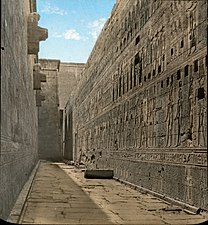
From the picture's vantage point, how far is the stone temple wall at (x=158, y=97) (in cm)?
577

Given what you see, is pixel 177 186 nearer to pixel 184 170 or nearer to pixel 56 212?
pixel 184 170

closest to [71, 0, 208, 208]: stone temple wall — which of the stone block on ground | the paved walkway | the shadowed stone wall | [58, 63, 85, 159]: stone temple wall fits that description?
the stone block on ground

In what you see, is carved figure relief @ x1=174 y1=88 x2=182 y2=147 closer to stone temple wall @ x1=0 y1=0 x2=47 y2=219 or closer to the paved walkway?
the paved walkway

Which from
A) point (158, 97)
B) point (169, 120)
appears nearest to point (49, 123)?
point (158, 97)

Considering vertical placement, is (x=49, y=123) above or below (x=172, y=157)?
above

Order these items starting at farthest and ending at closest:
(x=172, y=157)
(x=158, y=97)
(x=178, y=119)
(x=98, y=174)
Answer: (x=98, y=174), (x=158, y=97), (x=172, y=157), (x=178, y=119)

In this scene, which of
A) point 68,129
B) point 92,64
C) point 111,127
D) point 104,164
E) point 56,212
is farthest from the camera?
point 68,129

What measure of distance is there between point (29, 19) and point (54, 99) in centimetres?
1924

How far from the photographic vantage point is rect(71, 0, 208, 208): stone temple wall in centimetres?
577

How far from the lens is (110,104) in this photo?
1261 cm

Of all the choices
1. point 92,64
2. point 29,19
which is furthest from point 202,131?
point 92,64

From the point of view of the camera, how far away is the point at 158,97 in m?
7.50

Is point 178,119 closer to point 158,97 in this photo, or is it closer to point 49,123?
point 158,97

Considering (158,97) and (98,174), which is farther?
(98,174)
